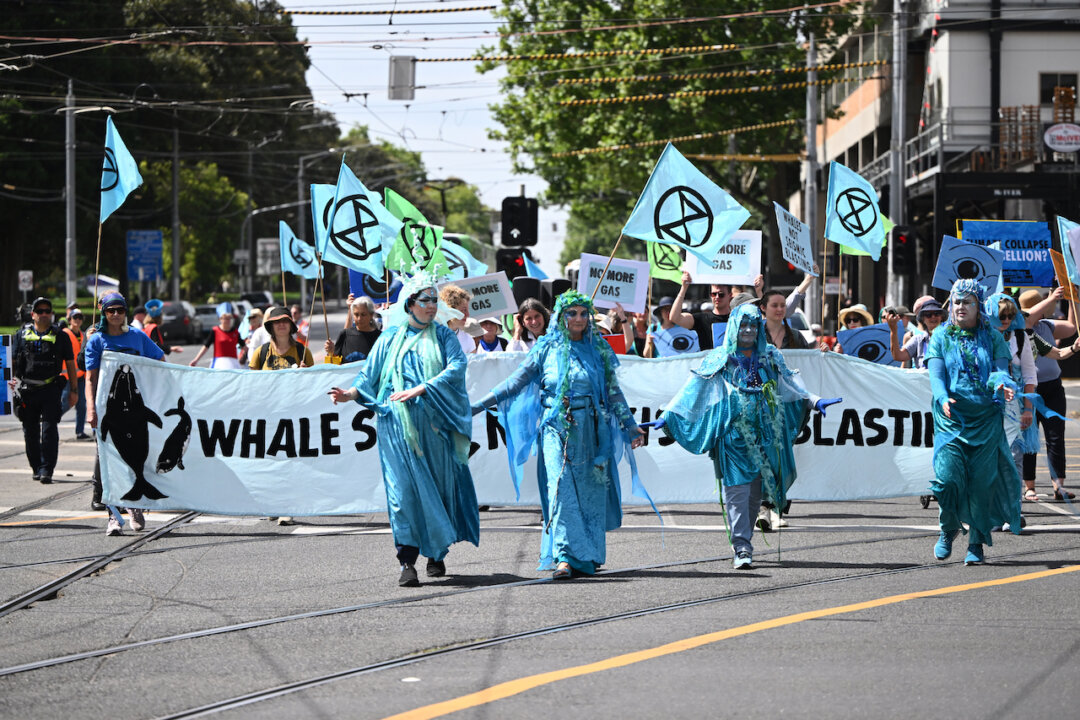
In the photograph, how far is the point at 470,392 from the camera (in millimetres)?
11352

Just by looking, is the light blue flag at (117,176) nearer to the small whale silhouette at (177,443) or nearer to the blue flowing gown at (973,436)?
the small whale silhouette at (177,443)

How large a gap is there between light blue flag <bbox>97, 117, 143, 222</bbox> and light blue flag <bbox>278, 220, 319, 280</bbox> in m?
6.61

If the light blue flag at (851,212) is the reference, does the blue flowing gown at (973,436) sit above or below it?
below

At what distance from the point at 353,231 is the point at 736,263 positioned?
3711 millimetres

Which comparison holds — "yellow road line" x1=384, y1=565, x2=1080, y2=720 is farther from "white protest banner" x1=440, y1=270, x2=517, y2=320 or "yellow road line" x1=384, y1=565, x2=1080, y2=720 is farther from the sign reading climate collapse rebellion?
"white protest banner" x1=440, y1=270, x2=517, y2=320

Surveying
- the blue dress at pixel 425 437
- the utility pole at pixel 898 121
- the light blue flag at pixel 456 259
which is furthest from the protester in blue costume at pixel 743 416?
the utility pole at pixel 898 121

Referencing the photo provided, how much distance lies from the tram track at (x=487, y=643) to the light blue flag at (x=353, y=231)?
23.3 feet

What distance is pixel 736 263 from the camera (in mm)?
14180

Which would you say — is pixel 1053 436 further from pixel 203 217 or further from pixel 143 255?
pixel 203 217

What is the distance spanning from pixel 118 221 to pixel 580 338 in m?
51.9

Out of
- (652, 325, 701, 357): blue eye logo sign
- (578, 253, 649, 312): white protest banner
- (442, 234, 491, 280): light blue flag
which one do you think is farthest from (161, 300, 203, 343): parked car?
(652, 325, 701, 357): blue eye logo sign

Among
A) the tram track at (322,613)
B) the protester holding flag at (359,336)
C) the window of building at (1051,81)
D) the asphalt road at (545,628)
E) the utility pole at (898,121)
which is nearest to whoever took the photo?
the asphalt road at (545,628)

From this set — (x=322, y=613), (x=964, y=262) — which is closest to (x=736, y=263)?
(x=964, y=262)

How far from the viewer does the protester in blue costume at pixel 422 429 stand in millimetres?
8297
